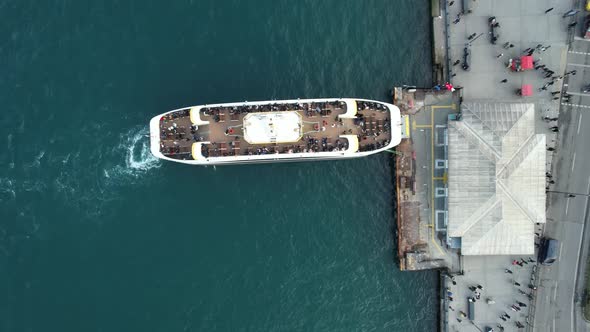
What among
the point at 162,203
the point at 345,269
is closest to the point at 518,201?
the point at 345,269

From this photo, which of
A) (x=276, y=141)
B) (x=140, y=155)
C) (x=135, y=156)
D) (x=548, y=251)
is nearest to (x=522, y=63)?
(x=548, y=251)

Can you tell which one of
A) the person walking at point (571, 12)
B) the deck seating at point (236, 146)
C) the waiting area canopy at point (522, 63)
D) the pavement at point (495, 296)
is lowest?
the pavement at point (495, 296)

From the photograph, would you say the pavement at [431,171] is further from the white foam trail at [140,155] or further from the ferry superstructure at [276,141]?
the white foam trail at [140,155]

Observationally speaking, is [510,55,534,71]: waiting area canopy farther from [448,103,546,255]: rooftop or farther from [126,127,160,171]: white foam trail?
[126,127,160,171]: white foam trail

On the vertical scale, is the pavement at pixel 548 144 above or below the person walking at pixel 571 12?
below

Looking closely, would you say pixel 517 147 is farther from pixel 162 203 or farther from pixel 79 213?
pixel 79 213

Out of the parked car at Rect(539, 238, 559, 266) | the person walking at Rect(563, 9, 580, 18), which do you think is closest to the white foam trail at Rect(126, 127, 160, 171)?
the parked car at Rect(539, 238, 559, 266)

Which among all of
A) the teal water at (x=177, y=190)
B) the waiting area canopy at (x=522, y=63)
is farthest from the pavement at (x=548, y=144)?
the teal water at (x=177, y=190)
